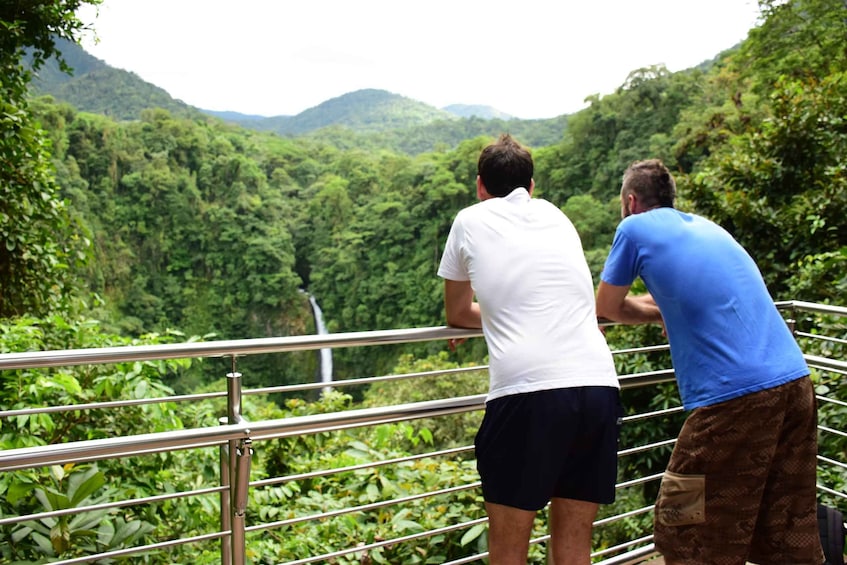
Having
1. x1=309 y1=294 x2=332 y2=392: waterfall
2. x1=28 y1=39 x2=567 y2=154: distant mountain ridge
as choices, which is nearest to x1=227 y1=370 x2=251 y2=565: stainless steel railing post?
x1=309 y1=294 x2=332 y2=392: waterfall

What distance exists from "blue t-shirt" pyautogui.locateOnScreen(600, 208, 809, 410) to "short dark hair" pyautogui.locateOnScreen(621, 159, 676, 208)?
63mm

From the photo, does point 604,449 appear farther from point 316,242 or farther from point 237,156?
point 237,156

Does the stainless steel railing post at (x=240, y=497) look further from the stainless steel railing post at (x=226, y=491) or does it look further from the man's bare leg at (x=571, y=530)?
the man's bare leg at (x=571, y=530)

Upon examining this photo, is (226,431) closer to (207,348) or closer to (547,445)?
(207,348)

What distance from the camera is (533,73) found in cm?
7075

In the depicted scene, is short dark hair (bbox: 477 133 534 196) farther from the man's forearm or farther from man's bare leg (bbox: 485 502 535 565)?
man's bare leg (bbox: 485 502 535 565)

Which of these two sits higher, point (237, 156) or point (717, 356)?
point (237, 156)

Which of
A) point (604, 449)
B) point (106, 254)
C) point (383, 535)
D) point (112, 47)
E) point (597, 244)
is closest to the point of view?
point (604, 449)

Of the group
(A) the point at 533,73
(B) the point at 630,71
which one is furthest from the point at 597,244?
(A) the point at 533,73

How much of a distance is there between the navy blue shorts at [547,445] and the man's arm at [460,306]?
0.88 ft

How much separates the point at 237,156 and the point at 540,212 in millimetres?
42198

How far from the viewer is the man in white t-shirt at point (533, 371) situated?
129cm

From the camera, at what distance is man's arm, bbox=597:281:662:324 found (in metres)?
1.70

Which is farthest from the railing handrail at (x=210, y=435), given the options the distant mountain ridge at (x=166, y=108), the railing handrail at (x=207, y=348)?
the distant mountain ridge at (x=166, y=108)
